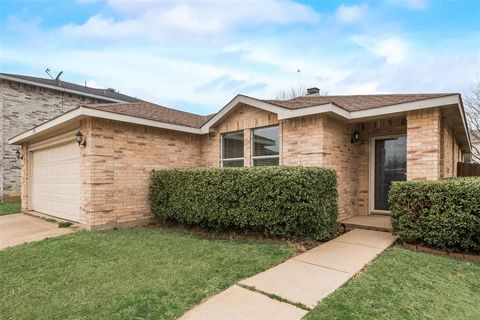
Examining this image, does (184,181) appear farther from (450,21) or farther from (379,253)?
(450,21)

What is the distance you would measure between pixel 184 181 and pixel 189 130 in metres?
2.49

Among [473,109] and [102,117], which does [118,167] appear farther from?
[473,109]

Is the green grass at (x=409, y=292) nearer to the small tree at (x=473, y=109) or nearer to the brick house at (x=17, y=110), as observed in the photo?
the brick house at (x=17, y=110)

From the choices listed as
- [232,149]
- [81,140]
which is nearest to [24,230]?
[81,140]

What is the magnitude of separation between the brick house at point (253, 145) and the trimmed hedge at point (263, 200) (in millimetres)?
1390

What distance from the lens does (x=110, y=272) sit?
3.91 metres

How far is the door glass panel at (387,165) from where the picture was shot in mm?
7273

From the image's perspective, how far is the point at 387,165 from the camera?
7496 millimetres

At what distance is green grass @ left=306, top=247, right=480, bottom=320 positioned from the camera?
2.75 metres

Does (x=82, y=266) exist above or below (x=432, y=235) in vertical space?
below

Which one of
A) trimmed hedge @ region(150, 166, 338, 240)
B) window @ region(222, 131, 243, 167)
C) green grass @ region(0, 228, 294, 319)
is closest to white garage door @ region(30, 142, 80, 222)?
green grass @ region(0, 228, 294, 319)

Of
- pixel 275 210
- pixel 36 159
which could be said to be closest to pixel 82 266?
pixel 275 210

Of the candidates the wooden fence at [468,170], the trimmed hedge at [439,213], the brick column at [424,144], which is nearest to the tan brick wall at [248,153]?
the brick column at [424,144]

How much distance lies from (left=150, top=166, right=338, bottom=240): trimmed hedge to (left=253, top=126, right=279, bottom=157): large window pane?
2111 mm
